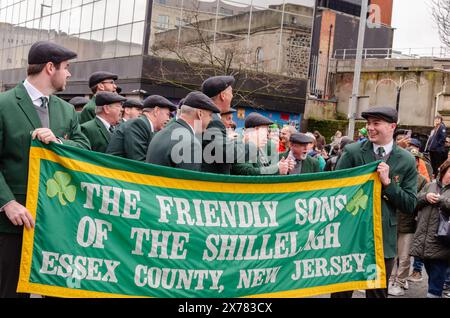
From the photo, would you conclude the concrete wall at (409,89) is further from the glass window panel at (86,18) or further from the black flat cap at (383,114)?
the black flat cap at (383,114)

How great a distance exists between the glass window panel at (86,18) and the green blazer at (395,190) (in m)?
23.6

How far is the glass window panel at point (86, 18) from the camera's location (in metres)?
27.8

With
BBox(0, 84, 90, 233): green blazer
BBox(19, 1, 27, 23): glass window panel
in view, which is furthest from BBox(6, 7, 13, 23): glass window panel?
BBox(0, 84, 90, 233): green blazer

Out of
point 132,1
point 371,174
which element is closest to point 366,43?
point 132,1

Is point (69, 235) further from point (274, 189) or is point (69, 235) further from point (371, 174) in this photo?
point (371, 174)

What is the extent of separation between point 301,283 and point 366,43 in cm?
4944

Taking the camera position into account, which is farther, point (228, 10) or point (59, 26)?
point (59, 26)

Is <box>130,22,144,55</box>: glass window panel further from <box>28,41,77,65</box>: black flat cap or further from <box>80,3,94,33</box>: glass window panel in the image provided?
<box>28,41,77,65</box>: black flat cap

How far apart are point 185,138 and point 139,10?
1975cm

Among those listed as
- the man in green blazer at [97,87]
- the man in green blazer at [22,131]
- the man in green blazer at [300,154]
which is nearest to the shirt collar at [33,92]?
Answer: the man in green blazer at [22,131]

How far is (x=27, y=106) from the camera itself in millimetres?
4684

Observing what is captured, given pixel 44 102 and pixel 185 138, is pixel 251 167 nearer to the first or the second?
pixel 185 138

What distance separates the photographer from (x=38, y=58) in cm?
479
